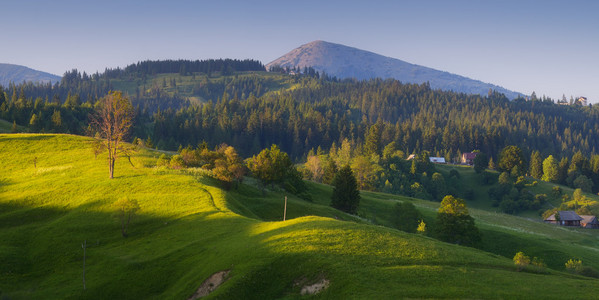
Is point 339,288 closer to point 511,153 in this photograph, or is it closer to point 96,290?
point 96,290

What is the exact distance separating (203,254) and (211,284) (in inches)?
274

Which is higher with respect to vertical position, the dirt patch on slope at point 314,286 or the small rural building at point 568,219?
the dirt patch on slope at point 314,286

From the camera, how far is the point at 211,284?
32.8m

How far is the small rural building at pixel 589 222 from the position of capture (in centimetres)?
13094

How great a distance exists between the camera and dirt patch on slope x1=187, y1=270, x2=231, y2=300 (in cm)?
3200

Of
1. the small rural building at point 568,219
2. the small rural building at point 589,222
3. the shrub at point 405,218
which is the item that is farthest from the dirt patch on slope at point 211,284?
the small rural building at point 589,222

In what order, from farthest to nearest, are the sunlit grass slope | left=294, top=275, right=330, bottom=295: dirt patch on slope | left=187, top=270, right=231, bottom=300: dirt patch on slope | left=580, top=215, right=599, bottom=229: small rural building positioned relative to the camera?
left=580, top=215, right=599, bottom=229: small rural building
left=187, top=270, right=231, bottom=300: dirt patch on slope
the sunlit grass slope
left=294, top=275, right=330, bottom=295: dirt patch on slope

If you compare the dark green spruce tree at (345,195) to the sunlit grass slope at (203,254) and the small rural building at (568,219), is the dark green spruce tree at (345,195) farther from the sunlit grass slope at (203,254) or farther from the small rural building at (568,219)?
the small rural building at (568,219)

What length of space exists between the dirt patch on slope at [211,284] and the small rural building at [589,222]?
444 feet

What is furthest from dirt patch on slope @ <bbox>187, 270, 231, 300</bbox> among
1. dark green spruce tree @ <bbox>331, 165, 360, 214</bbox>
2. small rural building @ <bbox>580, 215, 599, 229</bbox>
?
small rural building @ <bbox>580, 215, 599, 229</bbox>

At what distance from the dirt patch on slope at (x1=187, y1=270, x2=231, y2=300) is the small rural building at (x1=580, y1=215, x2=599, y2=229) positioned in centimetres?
13526

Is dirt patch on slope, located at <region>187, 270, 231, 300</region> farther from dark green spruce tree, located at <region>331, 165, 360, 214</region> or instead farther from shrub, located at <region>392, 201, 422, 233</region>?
dark green spruce tree, located at <region>331, 165, 360, 214</region>

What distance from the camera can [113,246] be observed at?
1866 inches

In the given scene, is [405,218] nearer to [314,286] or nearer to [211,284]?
[314,286]
